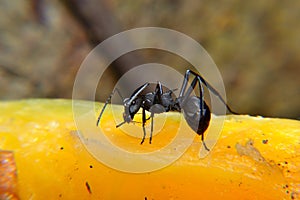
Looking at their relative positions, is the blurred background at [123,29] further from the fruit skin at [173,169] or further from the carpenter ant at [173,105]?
the fruit skin at [173,169]

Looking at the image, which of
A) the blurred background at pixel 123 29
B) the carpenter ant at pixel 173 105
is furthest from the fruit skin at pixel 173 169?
the blurred background at pixel 123 29

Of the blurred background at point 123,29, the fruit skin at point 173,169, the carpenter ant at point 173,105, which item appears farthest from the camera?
the blurred background at point 123,29

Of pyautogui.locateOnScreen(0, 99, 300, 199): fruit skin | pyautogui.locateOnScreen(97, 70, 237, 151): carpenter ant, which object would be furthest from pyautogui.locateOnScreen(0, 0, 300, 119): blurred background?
pyautogui.locateOnScreen(0, 99, 300, 199): fruit skin

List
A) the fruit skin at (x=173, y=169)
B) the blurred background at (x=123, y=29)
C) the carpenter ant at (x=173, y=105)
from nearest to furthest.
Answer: the fruit skin at (x=173, y=169) → the carpenter ant at (x=173, y=105) → the blurred background at (x=123, y=29)

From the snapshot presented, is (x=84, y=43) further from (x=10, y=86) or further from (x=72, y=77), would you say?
(x=10, y=86)

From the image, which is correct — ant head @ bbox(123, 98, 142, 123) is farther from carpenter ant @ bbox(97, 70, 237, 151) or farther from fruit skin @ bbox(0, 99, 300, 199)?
fruit skin @ bbox(0, 99, 300, 199)

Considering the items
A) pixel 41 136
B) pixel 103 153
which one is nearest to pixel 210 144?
pixel 103 153
